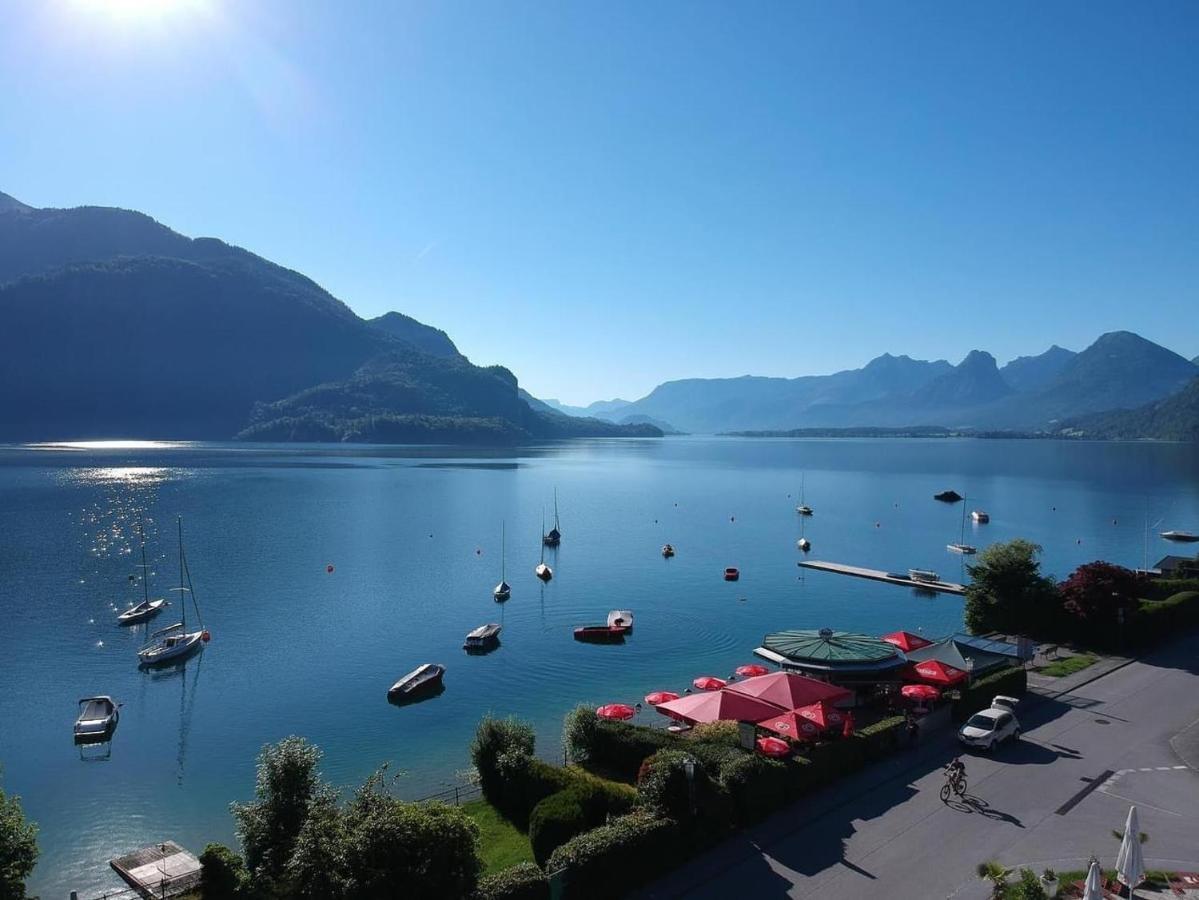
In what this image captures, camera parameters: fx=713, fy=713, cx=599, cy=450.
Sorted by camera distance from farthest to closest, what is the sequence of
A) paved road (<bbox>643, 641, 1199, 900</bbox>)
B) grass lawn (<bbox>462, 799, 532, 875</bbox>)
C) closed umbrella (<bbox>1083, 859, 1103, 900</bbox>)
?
grass lawn (<bbox>462, 799, 532, 875</bbox>) < paved road (<bbox>643, 641, 1199, 900</bbox>) < closed umbrella (<bbox>1083, 859, 1103, 900</bbox>)

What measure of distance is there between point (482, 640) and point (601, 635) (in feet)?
29.5

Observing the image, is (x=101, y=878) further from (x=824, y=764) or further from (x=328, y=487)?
(x=328, y=487)

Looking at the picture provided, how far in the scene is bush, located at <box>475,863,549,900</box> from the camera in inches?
621

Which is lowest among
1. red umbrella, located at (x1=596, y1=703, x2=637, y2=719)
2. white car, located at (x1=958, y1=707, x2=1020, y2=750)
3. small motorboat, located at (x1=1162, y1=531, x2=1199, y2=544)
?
small motorboat, located at (x1=1162, y1=531, x2=1199, y2=544)

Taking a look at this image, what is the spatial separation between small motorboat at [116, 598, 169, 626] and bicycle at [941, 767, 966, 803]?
61276 millimetres

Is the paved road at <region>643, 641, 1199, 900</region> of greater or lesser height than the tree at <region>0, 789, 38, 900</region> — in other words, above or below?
below

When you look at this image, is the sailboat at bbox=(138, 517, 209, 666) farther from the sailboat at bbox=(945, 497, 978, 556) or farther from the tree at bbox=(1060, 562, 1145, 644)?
the sailboat at bbox=(945, 497, 978, 556)

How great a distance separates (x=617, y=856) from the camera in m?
17.8

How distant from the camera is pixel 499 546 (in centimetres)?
9462

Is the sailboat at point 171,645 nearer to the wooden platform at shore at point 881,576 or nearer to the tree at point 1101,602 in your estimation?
the tree at point 1101,602

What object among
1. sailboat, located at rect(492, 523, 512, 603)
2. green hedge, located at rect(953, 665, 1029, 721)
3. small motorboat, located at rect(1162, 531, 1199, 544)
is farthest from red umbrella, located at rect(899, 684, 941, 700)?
small motorboat, located at rect(1162, 531, 1199, 544)

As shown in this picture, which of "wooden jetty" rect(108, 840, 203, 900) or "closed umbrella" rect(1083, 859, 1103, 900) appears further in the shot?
"wooden jetty" rect(108, 840, 203, 900)

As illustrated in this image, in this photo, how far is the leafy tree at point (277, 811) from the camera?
19.2m

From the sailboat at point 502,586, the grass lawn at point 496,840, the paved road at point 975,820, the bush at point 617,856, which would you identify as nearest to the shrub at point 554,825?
the bush at point 617,856
